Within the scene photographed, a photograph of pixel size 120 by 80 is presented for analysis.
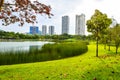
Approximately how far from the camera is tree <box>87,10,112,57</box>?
16.2 meters

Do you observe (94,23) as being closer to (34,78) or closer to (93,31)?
(93,31)

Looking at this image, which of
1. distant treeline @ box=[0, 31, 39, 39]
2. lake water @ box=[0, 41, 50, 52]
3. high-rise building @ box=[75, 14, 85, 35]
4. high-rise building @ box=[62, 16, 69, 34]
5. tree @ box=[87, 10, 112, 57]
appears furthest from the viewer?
high-rise building @ box=[62, 16, 69, 34]

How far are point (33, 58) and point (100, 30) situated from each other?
5667 millimetres

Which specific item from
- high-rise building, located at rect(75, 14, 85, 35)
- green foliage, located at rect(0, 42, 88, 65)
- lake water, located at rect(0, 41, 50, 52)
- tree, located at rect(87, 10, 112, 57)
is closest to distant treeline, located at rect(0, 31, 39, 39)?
lake water, located at rect(0, 41, 50, 52)

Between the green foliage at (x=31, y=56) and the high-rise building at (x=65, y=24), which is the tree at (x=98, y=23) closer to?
the green foliage at (x=31, y=56)

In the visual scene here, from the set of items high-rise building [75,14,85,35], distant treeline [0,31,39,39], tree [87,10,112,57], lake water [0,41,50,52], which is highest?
high-rise building [75,14,85,35]

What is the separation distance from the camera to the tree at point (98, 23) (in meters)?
16.2

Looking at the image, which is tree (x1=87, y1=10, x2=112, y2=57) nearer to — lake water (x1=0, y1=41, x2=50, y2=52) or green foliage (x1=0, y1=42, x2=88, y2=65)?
green foliage (x1=0, y1=42, x2=88, y2=65)

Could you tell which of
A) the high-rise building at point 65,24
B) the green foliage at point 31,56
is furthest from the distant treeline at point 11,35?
the high-rise building at point 65,24

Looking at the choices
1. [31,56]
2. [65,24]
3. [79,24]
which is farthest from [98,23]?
[65,24]

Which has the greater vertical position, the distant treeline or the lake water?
the distant treeline

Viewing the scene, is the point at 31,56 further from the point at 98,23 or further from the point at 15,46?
the point at 15,46

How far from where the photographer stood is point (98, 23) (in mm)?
16375

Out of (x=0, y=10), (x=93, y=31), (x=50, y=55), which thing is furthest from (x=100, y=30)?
(x=0, y=10)
